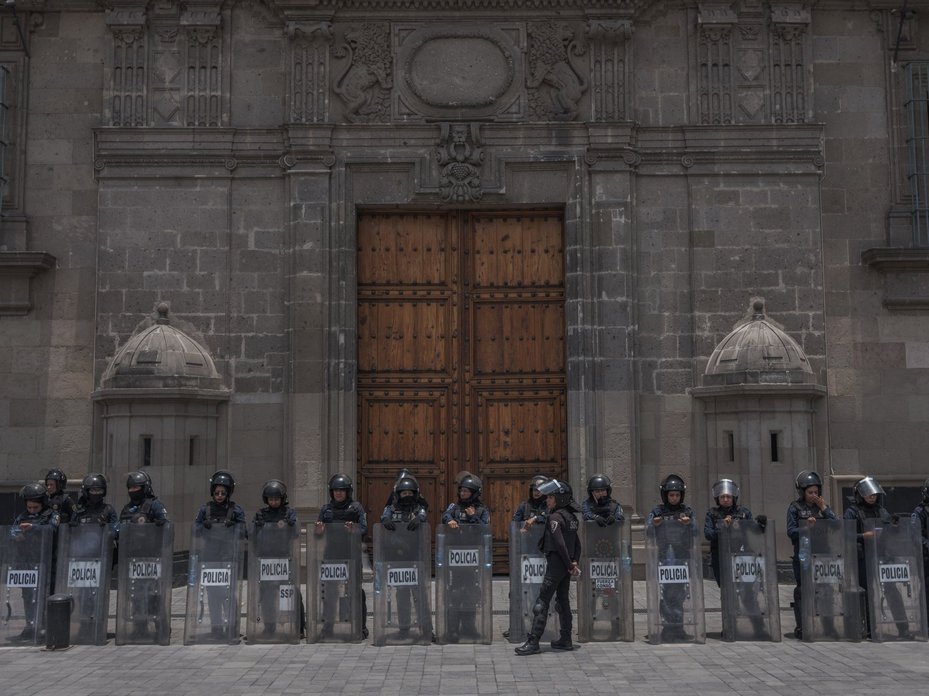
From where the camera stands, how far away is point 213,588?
38.6 ft

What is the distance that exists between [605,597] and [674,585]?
73cm

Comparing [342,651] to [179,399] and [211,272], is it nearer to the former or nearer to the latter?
[179,399]

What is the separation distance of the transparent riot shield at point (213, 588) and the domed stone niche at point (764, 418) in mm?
7213

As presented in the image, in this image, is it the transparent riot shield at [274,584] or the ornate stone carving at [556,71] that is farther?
the ornate stone carving at [556,71]

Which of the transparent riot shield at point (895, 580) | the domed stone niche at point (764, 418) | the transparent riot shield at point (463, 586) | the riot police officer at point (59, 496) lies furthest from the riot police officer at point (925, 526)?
the riot police officer at point (59, 496)

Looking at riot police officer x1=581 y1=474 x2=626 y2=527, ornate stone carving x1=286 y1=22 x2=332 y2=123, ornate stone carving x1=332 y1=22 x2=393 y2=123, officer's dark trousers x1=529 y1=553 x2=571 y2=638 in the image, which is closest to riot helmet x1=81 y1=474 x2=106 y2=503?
officer's dark trousers x1=529 y1=553 x2=571 y2=638

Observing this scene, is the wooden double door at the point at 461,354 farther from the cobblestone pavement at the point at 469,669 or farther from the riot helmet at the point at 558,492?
the riot helmet at the point at 558,492

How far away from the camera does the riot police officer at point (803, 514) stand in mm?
11945

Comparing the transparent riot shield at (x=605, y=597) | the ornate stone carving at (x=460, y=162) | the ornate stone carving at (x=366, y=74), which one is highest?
the ornate stone carving at (x=366, y=74)

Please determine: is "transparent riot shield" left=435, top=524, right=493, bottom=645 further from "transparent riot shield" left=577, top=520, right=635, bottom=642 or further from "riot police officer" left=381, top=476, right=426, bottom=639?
"transparent riot shield" left=577, top=520, right=635, bottom=642

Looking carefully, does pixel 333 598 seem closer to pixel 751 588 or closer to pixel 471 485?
pixel 471 485

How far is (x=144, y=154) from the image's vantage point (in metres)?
16.4

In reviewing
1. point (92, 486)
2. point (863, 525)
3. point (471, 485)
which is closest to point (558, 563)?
point (471, 485)

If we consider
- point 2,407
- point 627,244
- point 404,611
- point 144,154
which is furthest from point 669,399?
point 2,407
